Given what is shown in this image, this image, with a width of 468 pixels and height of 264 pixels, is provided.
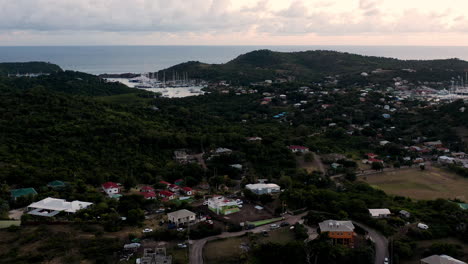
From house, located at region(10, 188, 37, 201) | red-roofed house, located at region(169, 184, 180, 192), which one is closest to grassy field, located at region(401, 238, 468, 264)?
red-roofed house, located at region(169, 184, 180, 192)

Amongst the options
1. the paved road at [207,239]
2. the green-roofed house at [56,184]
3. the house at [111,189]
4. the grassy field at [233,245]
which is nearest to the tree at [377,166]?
the paved road at [207,239]

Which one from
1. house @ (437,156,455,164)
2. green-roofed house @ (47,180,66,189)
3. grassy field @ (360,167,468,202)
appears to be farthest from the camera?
house @ (437,156,455,164)

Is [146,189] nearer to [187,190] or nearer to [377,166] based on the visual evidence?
[187,190]

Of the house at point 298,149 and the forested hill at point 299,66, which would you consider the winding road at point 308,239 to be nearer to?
the house at point 298,149

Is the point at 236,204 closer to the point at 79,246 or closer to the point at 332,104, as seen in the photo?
the point at 79,246

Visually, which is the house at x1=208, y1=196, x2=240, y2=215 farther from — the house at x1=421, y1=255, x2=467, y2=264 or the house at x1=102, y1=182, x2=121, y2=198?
the house at x1=421, y1=255, x2=467, y2=264

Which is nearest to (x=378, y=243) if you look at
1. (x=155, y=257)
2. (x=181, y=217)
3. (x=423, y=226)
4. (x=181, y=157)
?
(x=423, y=226)
